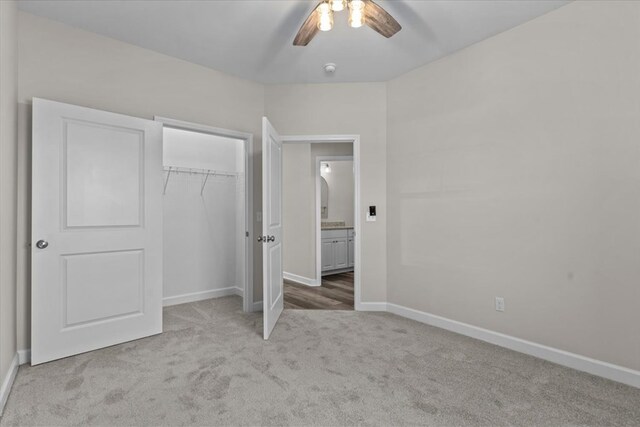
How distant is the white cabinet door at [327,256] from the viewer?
19.5 feet

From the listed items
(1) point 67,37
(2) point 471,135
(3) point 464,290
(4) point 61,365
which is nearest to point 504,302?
(3) point 464,290

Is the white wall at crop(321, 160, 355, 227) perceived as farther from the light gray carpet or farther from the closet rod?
the light gray carpet

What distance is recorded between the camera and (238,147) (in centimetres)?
478

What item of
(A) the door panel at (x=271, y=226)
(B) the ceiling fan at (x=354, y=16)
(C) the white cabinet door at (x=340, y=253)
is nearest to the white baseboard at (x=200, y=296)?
(A) the door panel at (x=271, y=226)

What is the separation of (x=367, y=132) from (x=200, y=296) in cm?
297

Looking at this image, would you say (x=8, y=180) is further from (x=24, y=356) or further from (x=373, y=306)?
(x=373, y=306)

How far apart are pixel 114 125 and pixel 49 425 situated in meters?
2.17

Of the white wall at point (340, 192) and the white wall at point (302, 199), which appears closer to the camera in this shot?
the white wall at point (302, 199)

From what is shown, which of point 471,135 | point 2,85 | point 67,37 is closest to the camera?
point 2,85

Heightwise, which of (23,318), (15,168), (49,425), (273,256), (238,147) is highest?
(238,147)

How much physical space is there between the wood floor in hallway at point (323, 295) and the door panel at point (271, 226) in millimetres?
588

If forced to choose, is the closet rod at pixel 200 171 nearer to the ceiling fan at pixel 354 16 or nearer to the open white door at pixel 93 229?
the open white door at pixel 93 229

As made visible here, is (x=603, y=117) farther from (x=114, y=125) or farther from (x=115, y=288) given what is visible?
(x=115, y=288)

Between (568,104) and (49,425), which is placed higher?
(568,104)
